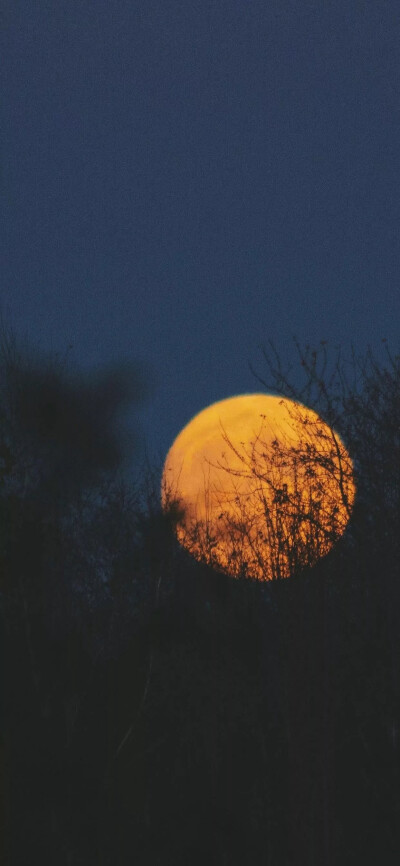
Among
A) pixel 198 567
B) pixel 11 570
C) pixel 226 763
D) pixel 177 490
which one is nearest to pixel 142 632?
pixel 226 763

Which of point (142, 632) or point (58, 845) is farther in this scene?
point (142, 632)

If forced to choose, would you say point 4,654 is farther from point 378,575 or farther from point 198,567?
point 198,567

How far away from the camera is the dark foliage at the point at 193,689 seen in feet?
39.1

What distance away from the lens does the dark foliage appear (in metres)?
11.9

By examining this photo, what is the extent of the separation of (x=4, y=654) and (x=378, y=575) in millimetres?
5554

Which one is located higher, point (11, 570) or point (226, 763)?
point (11, 570)

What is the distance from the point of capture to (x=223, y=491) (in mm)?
20672

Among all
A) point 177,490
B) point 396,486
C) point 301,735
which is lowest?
point 301,735

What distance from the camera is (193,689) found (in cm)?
1673

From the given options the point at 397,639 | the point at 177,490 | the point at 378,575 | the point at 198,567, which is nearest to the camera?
the point at 397,639

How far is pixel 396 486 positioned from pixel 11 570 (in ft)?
25.4

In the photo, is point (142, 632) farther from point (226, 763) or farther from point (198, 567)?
point (198, 567)

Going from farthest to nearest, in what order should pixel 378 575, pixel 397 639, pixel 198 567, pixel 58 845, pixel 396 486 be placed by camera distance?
pixel 198 567 < pixel 396 486 < pixel 378 575 < pixel 397 639 < pixel 58 845

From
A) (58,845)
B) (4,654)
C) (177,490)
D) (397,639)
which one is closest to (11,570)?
(4,654)
